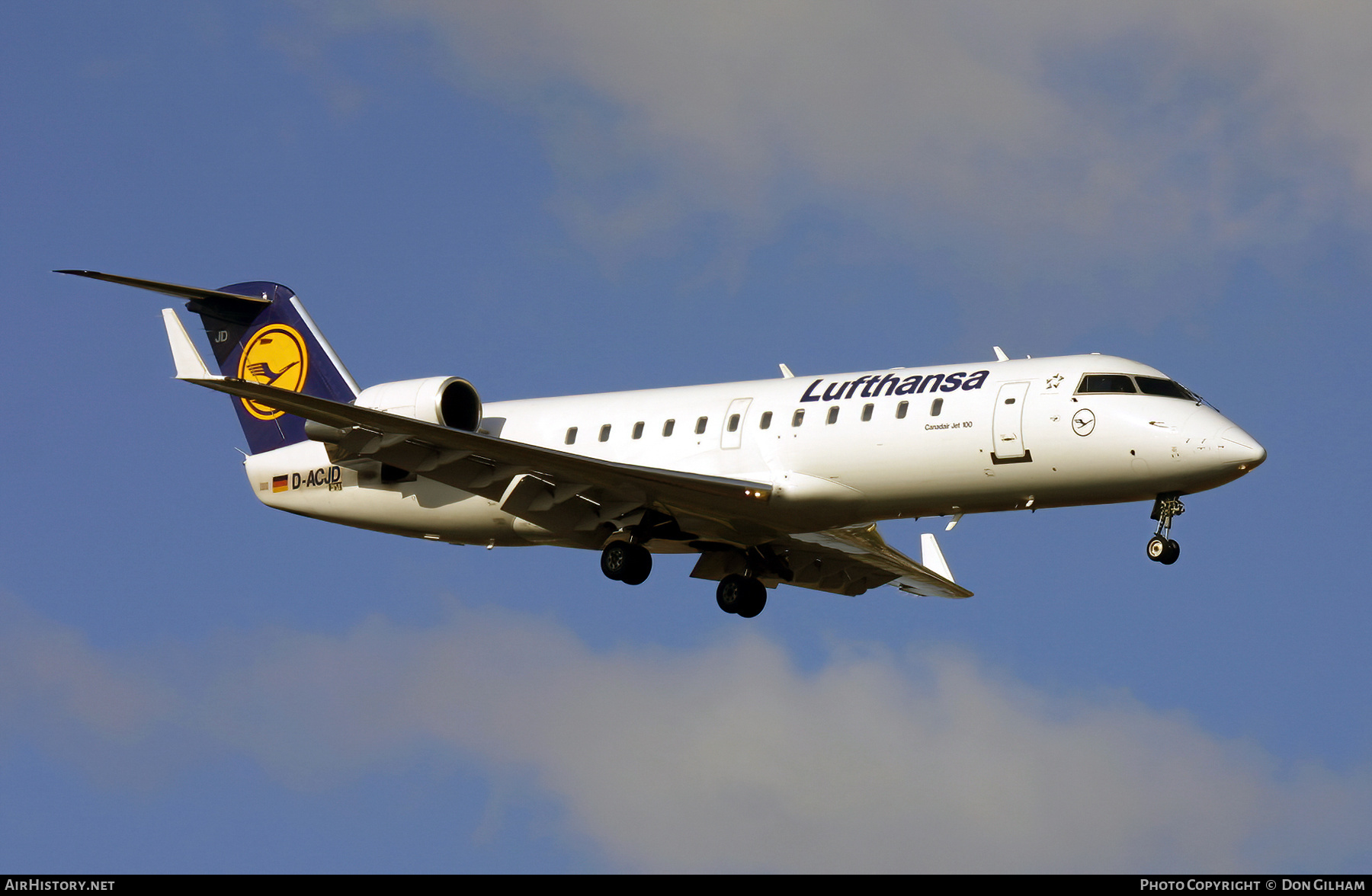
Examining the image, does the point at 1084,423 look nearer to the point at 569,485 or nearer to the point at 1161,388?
the point at 1161,388

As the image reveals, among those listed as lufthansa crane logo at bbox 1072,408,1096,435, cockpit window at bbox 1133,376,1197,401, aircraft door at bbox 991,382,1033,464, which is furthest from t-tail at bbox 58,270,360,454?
cockpit window at bbox 1133,376,1197,401

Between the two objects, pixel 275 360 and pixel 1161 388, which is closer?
Answer: pixel 1161 388

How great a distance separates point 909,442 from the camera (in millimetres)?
25859

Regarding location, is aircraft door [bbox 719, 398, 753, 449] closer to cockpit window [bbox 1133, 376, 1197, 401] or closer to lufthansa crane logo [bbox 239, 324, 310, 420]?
cockpit window [bbox 1133, 376, 1197, 401]

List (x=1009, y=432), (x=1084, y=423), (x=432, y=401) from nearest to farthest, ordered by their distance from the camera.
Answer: (x=1084, y=423) → (x=1009, y=432) → (x=432, y=401)

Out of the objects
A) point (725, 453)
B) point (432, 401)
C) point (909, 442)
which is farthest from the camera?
point (432, 401)

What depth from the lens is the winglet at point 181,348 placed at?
102 feet

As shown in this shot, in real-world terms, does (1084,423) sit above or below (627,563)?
above

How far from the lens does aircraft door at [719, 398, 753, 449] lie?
90.4ft

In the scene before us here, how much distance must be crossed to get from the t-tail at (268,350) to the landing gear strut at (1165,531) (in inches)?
571

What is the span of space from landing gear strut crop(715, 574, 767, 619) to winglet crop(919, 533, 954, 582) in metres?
4.31

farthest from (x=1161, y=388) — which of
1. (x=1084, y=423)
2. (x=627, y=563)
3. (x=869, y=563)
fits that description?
(x=627, y=563)

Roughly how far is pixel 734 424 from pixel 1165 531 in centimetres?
666

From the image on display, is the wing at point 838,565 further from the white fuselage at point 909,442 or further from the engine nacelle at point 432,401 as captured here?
the engine nacelle at point 432,401
